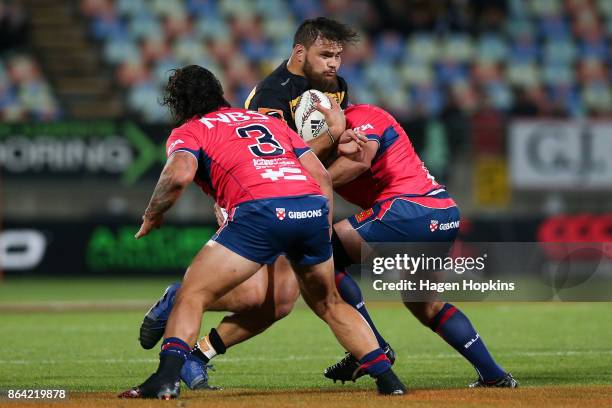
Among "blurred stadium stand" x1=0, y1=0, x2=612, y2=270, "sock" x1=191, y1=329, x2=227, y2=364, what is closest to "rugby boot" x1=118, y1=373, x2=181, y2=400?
"sock" x1=191, y1=329, x2=227, y2=364

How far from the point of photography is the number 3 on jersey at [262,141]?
23.2 feet

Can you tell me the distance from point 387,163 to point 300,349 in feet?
10.7

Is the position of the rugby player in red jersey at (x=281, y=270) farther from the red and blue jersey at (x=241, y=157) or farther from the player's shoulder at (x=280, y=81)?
the red and blue jersey at (x=241, y=157)

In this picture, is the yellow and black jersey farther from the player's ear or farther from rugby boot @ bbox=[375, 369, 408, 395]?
rugby boot @ bbox=[375, 369, 408, 395]

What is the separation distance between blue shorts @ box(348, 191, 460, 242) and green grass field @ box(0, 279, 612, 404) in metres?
1.02

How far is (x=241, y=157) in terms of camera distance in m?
7.02

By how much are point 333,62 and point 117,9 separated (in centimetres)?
1646

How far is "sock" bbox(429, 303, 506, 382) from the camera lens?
25.7ft

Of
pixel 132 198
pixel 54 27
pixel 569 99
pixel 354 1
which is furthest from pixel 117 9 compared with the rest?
pixel 569 99

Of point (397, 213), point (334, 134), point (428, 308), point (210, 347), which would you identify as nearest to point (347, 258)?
point (397, 213)

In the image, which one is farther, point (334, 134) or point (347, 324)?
point (334, 134)

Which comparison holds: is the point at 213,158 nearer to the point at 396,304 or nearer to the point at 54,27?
the point at 396,304

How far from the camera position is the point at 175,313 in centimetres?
684

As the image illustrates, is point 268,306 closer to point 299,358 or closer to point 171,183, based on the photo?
point 171,183
